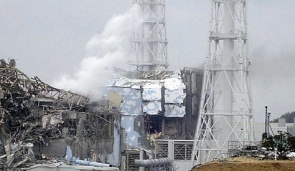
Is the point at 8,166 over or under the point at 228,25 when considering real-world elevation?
under

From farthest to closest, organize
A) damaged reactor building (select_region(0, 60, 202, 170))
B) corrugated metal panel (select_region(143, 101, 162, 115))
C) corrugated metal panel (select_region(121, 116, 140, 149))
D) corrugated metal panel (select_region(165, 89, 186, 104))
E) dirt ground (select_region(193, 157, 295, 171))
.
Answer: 1. corrugated metal panel (select_region(165, 89, 186, 104))
2. corrugated metal panel (select_region(143, 101, 162, 115))
3. corrugated metal panel (select_region(121, 116, 140, 149))
4. damaged reactor building (select_region(0, 60, 202, 170))
5. dirt ground (select_region(193, 157, 295, 171))

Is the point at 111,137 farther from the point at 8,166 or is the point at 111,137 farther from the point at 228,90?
the point at 8,166

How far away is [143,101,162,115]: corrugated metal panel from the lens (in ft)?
229

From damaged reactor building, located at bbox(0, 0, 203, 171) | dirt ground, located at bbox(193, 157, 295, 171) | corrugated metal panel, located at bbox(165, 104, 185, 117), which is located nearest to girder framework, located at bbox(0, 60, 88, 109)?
damaged reactor building, located at bbox(0, 0, 203, 171)

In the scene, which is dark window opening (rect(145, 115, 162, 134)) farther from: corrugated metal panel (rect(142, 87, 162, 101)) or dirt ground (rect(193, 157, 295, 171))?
dirt ground (rect(193, 157, 295, 171))

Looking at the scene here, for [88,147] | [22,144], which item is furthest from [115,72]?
[22,144]

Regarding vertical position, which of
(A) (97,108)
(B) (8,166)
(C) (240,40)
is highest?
(C) (240,40)

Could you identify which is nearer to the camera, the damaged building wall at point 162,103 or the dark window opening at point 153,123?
the damaged building wall at point 162,103

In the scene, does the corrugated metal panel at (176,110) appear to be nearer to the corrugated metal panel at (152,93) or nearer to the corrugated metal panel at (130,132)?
the corrugated metal panel at (152,93)

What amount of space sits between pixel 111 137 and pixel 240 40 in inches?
505

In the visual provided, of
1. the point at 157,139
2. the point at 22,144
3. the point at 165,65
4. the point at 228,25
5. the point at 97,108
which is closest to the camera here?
the point at 22,144

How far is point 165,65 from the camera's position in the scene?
80562mm

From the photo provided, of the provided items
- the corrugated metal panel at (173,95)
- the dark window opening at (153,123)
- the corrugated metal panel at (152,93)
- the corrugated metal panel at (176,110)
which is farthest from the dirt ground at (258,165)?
the corrugated metal panel at (176,110)

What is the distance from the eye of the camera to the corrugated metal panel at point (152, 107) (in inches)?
2744
